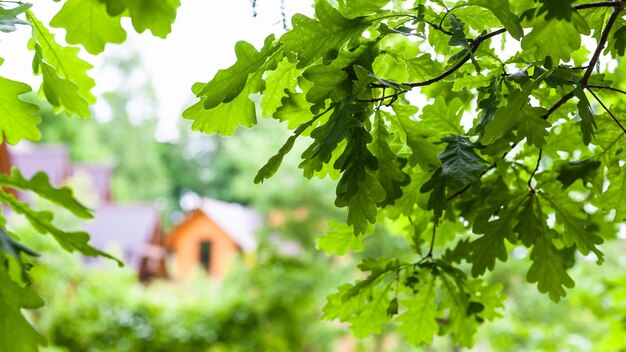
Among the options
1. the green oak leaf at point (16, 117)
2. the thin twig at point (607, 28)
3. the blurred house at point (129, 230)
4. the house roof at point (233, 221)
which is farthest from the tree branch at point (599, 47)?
the house roof at point (233, 221)

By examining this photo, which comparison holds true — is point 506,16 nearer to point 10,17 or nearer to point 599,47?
point 599,47

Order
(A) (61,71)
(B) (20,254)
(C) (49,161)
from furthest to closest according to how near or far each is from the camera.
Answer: (C) (49,161) < (A) (61,71) < (B) (20,254)

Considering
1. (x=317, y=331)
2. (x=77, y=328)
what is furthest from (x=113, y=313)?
(x=317, y=331)

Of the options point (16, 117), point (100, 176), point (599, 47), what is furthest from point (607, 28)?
point (100, 176)

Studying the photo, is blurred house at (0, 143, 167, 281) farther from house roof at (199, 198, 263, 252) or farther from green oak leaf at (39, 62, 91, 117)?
green oak leaf at (39, 62, 91, 117)

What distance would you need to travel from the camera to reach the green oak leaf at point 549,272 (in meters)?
1.01

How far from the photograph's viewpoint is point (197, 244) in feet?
46.5

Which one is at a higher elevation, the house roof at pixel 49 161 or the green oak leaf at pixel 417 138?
the house roof at pixel 49 161

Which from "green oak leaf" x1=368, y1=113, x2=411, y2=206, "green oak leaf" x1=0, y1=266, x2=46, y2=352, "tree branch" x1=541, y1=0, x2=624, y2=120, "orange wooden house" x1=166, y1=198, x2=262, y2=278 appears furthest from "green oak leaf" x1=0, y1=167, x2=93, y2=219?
"orange wooden house" x1=166, y1=198, x2=262, y2=278

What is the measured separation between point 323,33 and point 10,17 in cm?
38

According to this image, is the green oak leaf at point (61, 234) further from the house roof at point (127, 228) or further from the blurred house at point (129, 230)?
the house roof at point (127, 228)

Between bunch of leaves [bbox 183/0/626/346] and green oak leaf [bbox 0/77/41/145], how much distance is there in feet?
0.70

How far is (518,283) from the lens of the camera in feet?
31.5

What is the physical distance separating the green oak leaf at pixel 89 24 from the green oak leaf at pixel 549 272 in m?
0.67
